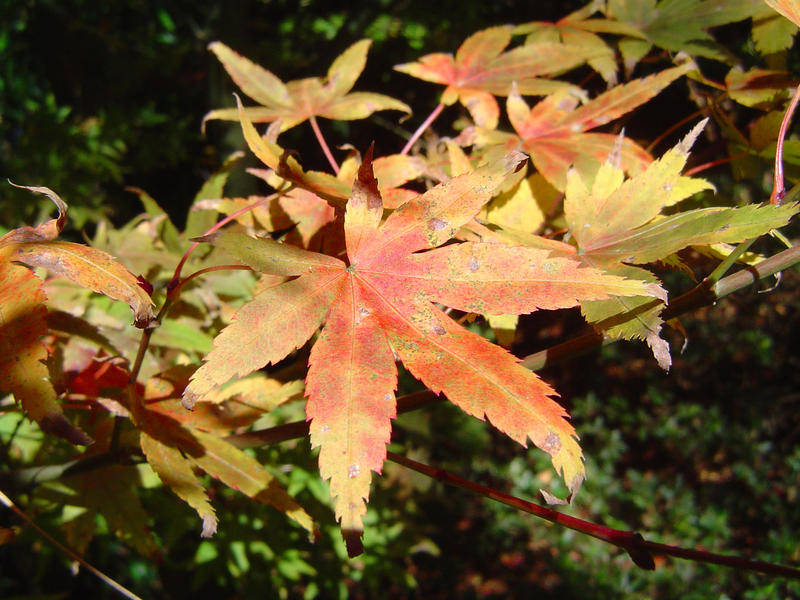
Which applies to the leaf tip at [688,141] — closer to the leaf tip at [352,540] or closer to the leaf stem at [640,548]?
the leaf stem at [640,548]

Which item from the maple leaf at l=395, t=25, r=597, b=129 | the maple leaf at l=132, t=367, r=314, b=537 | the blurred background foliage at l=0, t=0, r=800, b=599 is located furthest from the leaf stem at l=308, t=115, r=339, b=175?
the blurred background foliage at l=0, t=0, r=800, b=599

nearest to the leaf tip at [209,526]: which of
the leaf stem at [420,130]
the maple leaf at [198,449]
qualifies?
the maple leaf at [198,449]

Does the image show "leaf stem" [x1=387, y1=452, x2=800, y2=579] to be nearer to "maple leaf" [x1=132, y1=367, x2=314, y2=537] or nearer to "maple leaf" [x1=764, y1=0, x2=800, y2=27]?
"maple leaf" [x1=132, y1=367, x2=314, y2=537]

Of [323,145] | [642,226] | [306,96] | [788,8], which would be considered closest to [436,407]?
[306,96]

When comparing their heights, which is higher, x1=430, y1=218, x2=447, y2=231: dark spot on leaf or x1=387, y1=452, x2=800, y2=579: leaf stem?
x1=430, y1=218, x2=447, y2=231: dark spot on leaf

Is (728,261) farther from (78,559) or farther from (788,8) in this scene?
(78,559)
